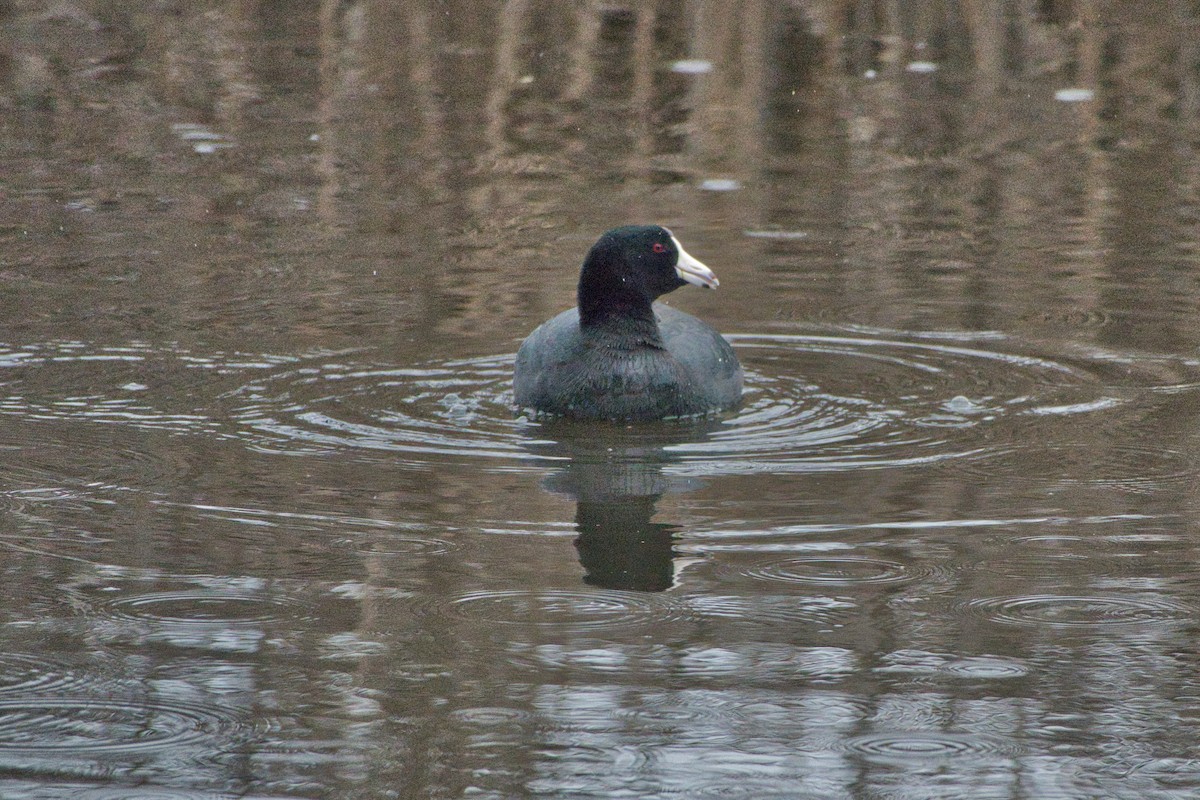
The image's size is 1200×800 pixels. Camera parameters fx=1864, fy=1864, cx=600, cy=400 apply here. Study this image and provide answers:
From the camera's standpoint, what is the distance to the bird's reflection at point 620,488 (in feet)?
19.2

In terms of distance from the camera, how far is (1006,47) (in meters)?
16.7

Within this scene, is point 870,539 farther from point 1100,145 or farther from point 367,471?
point 1100,145

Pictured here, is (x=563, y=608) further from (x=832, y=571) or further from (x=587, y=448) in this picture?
(x=587, y=448)

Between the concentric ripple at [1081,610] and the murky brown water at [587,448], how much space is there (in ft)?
0.05

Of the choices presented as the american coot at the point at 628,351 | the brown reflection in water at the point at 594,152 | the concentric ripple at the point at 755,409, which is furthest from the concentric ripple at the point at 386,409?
the brown reflection in water at the point at 594,152

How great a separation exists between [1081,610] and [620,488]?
80.0 inches

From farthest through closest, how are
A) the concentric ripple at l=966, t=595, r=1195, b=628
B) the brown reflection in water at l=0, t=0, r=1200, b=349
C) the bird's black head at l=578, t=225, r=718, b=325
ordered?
the brown reflection in water at l=0, t=0, r=1200, b=349, the bird's black head at l=578, t=225, r=718, b=325, the concentric ripple at l=966, t=595, r=1195, b=628

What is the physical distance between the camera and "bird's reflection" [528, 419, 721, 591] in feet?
19.2

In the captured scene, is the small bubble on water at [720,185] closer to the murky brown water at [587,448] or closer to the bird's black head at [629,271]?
the murky brown water at [587,448]

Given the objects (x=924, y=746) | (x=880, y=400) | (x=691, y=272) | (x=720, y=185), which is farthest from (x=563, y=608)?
(x=720, y=185)

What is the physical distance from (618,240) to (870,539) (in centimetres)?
258

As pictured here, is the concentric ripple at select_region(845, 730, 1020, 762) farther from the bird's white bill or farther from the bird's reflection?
the bird's white bill

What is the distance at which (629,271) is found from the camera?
323 inches

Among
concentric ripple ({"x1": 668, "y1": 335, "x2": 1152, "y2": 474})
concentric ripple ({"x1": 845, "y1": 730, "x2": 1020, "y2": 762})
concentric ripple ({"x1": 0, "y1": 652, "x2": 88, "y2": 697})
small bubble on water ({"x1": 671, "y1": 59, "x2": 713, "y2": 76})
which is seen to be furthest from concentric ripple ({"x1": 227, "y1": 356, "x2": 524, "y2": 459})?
small bubble on water ({"x1": 671, "y1": 59, "x2": 713, "y2": 76})
